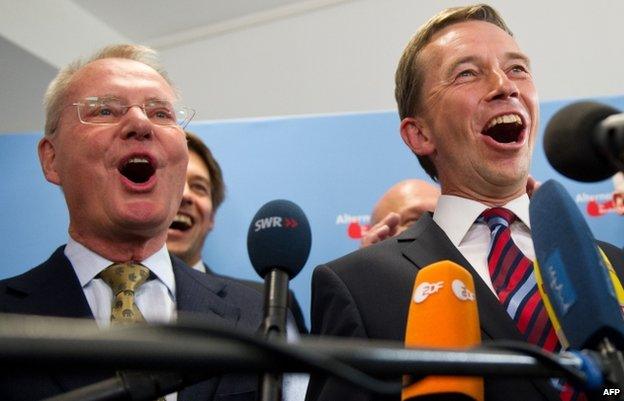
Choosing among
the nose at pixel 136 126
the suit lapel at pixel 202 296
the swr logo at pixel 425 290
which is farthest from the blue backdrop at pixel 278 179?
the swr logo at pixel 425 290

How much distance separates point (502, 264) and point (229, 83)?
3.38 m

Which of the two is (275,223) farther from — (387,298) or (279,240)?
(387,298)

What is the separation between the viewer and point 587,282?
101cm

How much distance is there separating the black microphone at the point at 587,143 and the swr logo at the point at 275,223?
0.33 meters

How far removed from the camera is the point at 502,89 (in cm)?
195

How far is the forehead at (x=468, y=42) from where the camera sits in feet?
6.66

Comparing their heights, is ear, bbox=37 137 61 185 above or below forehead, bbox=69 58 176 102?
below

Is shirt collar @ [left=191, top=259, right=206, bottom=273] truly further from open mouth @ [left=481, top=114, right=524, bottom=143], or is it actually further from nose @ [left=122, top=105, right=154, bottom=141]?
open mouth @ [left=481, top=114, right=524, bottom=143]

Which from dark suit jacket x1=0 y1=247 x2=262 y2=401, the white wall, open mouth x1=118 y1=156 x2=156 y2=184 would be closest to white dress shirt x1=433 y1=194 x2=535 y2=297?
dark suit jacket x1=0 y1=247 x2=262 y2=401

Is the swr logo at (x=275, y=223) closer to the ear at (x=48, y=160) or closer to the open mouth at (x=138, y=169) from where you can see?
the open mouth at (x=138, y=169)

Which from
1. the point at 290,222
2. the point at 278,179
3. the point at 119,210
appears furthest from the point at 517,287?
the point at 278,179

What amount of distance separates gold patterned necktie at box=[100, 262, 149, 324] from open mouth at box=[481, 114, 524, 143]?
0.84 m

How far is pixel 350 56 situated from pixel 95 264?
2.90m

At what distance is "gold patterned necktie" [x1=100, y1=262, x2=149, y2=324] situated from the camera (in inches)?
70.4
